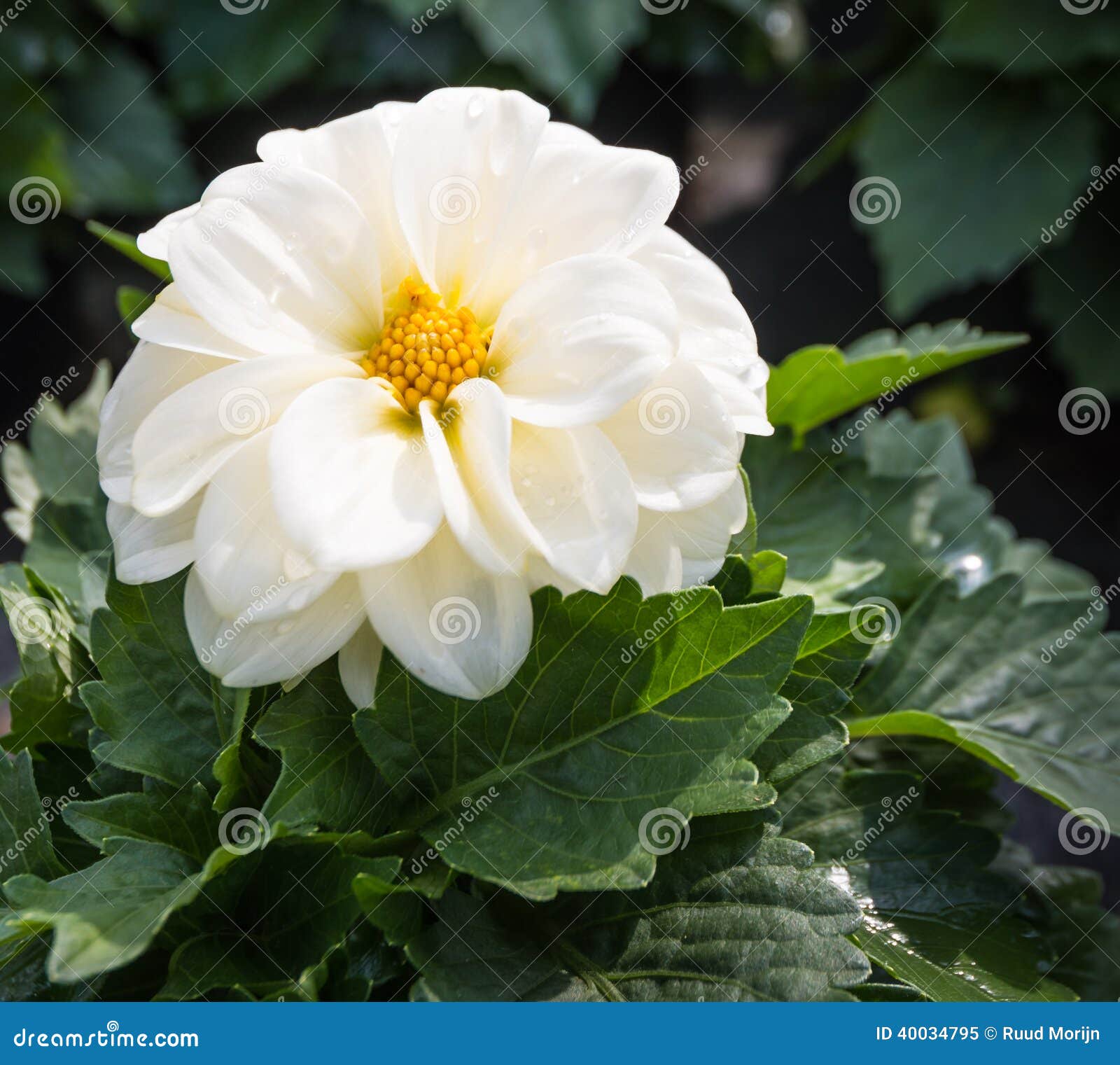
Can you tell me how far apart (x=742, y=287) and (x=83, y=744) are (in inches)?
58.2

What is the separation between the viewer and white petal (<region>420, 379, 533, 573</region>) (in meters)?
0.33

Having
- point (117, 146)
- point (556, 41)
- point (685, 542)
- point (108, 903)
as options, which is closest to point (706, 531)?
point (685, 542)

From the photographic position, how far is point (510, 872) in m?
0.35

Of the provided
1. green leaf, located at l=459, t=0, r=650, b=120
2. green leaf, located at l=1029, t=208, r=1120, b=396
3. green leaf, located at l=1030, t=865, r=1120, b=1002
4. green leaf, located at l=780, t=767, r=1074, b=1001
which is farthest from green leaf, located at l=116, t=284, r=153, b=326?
green leaf, located at l=1029, t=208, r=1120, b=396

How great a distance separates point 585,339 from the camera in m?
0.34

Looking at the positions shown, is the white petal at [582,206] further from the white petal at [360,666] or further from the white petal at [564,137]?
the white petal at [360,666]

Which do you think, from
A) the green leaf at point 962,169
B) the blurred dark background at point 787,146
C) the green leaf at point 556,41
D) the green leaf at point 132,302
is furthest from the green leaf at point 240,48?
the green leaf at point 132,302

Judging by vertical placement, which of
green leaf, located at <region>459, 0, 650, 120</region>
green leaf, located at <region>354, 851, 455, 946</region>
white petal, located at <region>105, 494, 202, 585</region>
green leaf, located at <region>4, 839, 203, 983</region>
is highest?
green leaf, located at <region>459, 0, 650, 120</region>

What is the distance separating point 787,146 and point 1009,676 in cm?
154

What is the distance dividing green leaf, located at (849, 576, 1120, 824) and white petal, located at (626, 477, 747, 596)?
0.16 metres

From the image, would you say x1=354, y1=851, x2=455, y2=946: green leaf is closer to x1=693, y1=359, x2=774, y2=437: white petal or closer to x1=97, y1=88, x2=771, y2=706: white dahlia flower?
x1=97, y1=88, x2=771, y2=706: white dahlia flower

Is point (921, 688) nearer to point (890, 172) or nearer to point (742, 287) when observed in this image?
point (890, 172)

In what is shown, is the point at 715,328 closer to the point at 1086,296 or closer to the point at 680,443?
the point at 680,443

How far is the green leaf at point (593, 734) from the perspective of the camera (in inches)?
13.7
